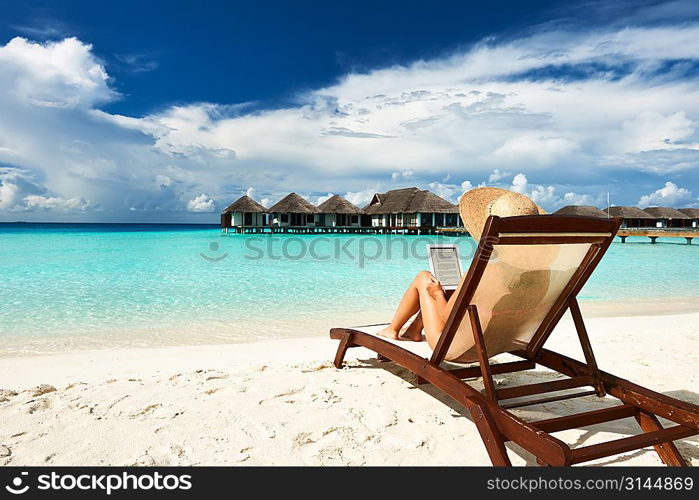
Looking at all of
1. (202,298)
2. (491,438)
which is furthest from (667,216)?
(491,438)

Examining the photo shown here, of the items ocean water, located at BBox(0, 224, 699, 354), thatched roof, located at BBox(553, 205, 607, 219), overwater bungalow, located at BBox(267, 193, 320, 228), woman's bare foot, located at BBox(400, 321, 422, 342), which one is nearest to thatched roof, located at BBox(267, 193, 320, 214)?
overwater bungalow, located at BBox(267, 193, 320, 228)

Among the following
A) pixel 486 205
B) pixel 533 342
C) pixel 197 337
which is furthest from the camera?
pixel 197 337

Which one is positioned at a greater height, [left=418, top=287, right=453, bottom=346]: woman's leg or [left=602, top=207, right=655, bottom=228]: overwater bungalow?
[left=602, top=207, right=655, bottom=228]: overwater bungalow

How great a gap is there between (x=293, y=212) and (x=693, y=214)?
35.1m

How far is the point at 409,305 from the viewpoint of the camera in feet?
8.43

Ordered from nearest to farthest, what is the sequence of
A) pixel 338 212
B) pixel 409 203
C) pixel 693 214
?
pixel 409 203, pixel 338 212, pixel 693 214

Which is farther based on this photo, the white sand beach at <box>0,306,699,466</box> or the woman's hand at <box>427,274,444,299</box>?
the woman's hand at <box>427,274,444,299</box>

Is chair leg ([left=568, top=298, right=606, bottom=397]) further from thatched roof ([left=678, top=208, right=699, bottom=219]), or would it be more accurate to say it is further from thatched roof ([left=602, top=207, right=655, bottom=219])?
thatched roof ([left=678, top=208, right=699, bottom=219])

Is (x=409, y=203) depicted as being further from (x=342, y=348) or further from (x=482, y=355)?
(x=482, y=355)

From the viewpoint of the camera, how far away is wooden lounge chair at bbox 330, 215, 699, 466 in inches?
62.7

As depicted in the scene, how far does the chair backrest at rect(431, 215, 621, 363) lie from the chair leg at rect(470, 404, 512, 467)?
0.39 metres
